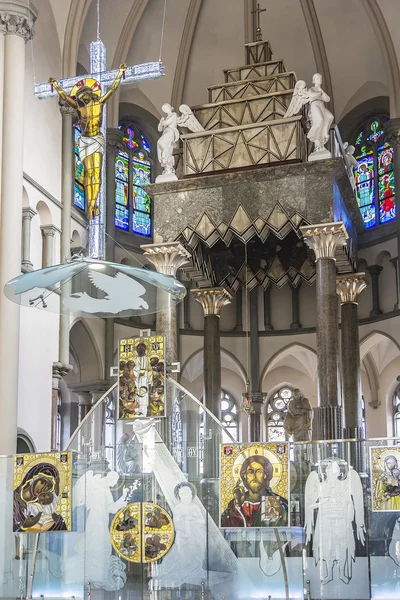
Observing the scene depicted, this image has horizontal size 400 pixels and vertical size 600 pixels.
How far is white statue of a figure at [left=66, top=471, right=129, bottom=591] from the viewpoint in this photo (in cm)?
1179

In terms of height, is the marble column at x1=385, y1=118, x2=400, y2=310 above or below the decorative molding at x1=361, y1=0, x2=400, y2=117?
below

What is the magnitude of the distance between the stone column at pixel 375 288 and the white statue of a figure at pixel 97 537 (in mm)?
14157

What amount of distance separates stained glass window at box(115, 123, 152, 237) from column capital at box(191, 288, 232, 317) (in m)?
5.01

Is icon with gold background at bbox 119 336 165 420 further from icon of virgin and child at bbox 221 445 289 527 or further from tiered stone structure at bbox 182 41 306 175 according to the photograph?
tiered stone structure at bbox 182 41 306 175

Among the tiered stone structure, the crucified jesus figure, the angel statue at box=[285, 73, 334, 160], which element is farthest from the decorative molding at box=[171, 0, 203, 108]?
the crucified jesus figure

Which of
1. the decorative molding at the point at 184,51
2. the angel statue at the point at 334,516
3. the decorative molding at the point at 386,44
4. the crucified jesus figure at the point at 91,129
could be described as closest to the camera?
the angel statue at the point at 334,516

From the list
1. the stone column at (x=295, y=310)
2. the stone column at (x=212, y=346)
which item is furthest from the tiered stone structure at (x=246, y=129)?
the stone column at (x=295, y=310)

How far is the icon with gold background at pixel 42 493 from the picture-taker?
1190 centimetres

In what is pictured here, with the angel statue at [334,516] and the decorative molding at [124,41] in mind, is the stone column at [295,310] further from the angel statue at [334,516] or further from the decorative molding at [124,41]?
the angel statue at [334,516]

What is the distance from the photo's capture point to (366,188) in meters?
25.6

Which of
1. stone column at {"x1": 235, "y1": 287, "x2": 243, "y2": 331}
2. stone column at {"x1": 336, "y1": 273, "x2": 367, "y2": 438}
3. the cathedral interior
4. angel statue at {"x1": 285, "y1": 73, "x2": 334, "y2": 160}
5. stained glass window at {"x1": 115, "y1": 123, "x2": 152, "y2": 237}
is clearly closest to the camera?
the cathedral interior

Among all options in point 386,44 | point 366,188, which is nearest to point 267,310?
point 366,188

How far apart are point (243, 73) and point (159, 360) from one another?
31.1 feet

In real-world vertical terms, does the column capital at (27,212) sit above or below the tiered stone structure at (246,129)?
below
